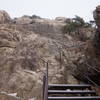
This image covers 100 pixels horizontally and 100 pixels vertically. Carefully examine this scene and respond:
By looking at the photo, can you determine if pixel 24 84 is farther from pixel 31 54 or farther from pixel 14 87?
pixel 31 54

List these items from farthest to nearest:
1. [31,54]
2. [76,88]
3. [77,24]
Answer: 1. [77,24]
2. [31,54]
3. [76,88]

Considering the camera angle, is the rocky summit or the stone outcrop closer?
the stone outcrop

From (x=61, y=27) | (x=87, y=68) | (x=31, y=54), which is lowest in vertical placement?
(x=31, y=54)

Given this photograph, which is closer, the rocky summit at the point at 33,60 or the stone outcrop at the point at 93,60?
the stone outcrop at the point at 93,60

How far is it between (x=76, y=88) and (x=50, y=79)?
14.2 ft

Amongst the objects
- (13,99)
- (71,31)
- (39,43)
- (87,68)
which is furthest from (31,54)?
(87,68)

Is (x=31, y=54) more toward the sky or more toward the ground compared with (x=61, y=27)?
more toward the ground

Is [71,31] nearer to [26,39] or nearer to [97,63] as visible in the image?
[26,39]

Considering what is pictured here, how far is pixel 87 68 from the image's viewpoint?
4359 mm

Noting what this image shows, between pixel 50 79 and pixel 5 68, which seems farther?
pixel 5 68

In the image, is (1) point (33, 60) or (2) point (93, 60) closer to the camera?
(2) point (93, 60)

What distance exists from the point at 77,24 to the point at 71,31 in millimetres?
765

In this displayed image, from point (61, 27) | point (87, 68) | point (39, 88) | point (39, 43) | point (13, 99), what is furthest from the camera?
point (61, 27)

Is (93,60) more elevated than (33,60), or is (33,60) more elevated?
(93,60)
